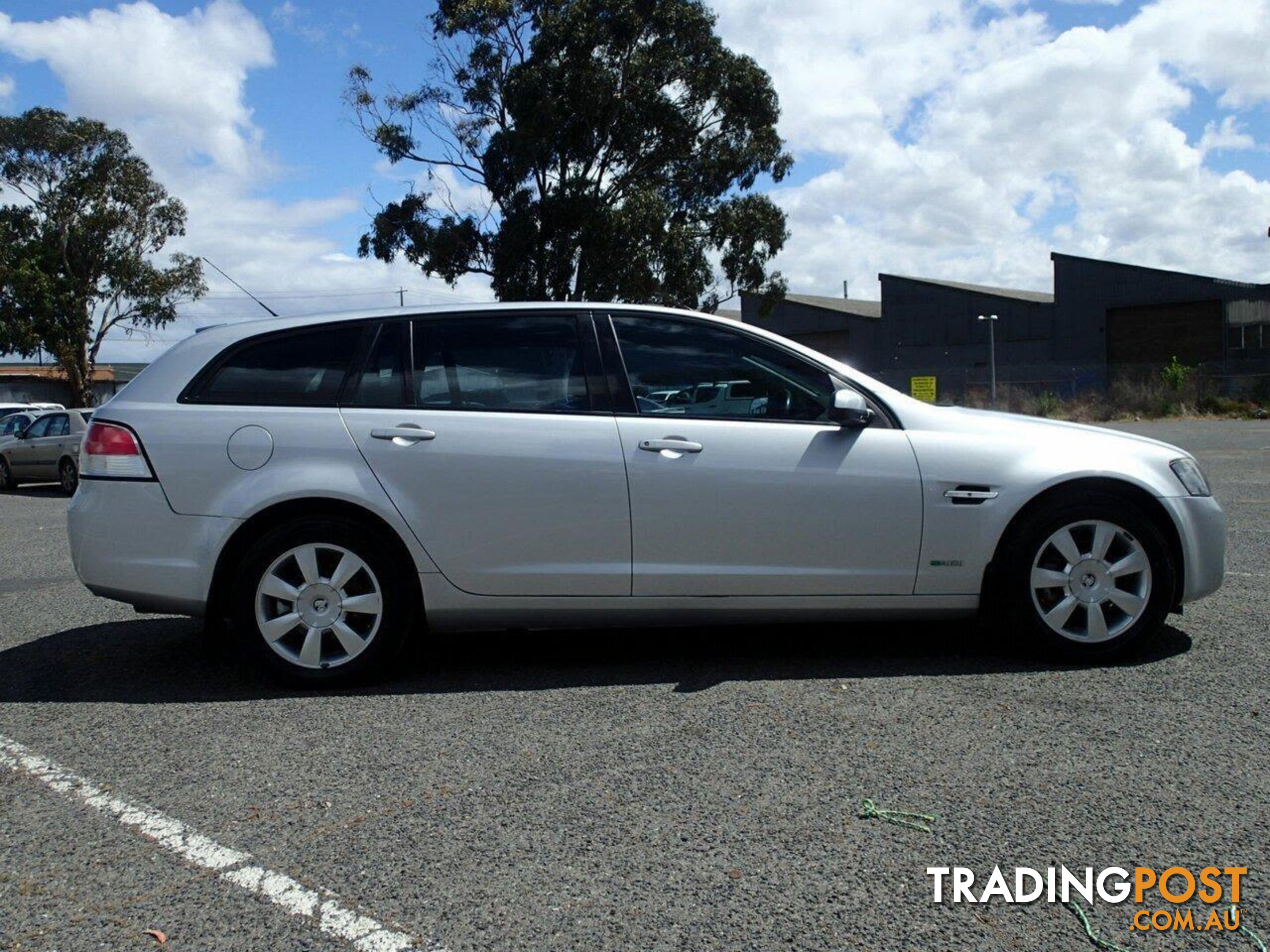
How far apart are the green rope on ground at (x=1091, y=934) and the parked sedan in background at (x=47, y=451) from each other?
17349mm

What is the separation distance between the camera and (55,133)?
35.1 meters

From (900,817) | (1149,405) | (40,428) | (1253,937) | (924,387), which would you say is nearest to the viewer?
(1253,937)

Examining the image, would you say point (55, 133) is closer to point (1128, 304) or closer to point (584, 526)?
point (584, 526)

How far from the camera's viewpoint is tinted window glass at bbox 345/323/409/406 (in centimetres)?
462

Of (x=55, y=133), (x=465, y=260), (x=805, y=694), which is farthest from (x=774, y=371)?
(x=55, y=133)

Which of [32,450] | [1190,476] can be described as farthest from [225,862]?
[32,450]

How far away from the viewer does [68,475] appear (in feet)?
56.4

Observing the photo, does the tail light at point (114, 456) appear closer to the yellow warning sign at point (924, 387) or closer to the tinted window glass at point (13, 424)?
the tinted window glass at point (13, 424)

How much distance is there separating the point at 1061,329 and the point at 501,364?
5271 cm

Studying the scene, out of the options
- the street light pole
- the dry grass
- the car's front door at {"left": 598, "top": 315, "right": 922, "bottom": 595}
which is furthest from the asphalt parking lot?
the dry grass

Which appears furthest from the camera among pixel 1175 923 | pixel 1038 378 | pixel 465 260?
pixel 1038 378

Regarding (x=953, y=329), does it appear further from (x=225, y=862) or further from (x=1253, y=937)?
(x=225, y=862)

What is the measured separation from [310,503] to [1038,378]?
49.3 metres

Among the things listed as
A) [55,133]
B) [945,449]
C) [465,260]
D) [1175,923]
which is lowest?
[1175,923]
